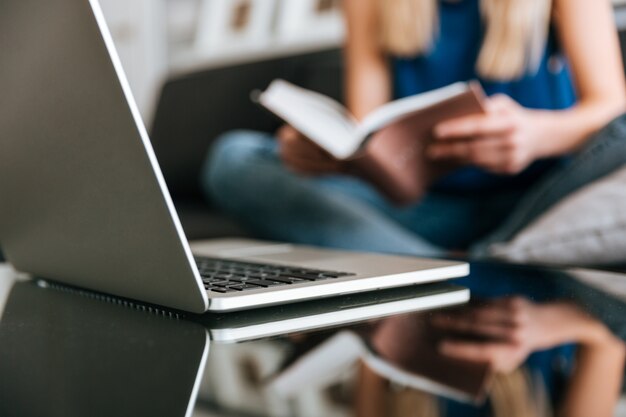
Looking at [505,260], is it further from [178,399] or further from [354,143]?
[178,399]

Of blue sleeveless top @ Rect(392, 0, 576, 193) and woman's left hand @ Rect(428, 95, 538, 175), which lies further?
blue sleeveless top @ Rect(392, 0, 576, 193)

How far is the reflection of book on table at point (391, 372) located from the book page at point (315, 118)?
52 cm

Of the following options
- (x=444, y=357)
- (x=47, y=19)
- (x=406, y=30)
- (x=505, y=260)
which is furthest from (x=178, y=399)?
(x=406, y=30)

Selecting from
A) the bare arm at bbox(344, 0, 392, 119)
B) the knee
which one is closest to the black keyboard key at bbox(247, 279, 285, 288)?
the knee

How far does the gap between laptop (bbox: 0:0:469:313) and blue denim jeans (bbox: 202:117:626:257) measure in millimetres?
541

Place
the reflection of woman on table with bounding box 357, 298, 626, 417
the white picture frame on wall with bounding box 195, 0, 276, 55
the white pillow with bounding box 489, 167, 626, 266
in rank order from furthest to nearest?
1. the white picture frame on wall with bounding box 195, 0, 276, 55
2. the white pillow with bounding box 489, 167, 626, 266
3. the reflection of woman on table with bounding box 357, 298, 626, 417

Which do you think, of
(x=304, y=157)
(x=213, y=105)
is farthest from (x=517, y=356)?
(x=213, y=105)

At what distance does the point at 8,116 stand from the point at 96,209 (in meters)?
0.11

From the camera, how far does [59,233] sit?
52 centimetres

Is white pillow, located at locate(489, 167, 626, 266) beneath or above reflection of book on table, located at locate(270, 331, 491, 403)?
beneath

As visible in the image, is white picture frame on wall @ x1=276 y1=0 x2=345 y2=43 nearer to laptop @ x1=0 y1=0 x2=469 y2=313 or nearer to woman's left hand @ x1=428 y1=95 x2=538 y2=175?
woman's left hand @ x1=428 y1=95 x2=538 y2=175

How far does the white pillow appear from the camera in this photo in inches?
A: 30.2

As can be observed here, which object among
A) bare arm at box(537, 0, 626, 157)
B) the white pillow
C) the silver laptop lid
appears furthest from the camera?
bare arm at box(537, 0, 626, 157)

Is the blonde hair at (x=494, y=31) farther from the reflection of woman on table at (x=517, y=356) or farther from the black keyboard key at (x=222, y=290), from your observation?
the black keyboard key at (x=222, y=290)
